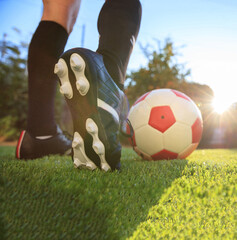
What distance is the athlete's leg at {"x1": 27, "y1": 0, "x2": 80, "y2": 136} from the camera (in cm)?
174

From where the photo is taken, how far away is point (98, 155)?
45.4 inches

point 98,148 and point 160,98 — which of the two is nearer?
point 98,148

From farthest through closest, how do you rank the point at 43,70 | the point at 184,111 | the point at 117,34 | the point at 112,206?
the point at 184,111 → the point at 43,70 → the point at 117,34 → the point at 112,206

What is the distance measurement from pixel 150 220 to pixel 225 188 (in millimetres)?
439

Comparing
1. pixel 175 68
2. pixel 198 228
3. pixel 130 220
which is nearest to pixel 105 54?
pixel 130 220

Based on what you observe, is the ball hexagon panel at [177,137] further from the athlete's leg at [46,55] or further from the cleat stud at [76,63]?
the cleat stud at [76,63]

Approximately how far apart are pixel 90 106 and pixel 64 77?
20cm

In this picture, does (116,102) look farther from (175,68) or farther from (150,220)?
(175,68)

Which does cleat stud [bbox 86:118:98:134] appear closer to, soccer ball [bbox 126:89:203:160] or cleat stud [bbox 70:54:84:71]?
cleat stud [bbox 70:54:84:71]

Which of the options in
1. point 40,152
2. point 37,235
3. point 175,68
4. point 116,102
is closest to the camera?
point 37,235

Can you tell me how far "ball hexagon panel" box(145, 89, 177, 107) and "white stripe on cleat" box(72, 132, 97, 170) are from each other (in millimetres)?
1081

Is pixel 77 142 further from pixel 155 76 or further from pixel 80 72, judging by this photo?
pixel 155 76

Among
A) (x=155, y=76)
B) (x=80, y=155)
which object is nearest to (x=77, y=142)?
(x=80, y=155)

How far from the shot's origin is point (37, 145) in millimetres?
1977
